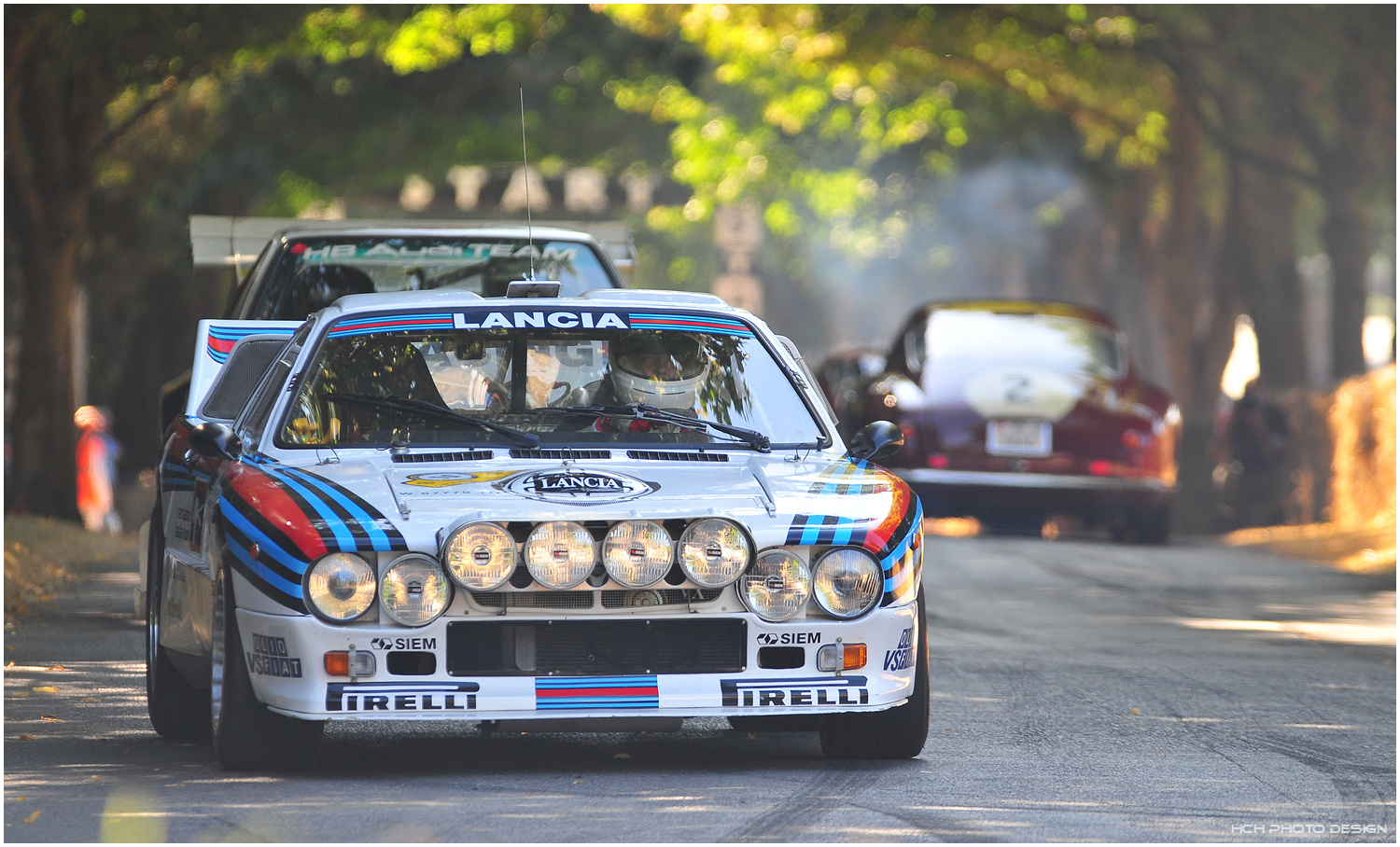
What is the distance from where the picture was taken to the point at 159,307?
1100 inches

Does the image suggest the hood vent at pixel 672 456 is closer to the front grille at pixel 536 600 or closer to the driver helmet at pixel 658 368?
the driver helmet at pixel 658 368

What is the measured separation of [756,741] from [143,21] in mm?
11337

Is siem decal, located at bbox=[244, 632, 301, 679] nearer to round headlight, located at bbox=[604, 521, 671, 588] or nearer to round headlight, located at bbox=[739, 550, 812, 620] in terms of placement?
round headlight, located at bbox=[604, 521, 671, 588]

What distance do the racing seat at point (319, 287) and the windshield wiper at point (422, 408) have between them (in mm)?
2983

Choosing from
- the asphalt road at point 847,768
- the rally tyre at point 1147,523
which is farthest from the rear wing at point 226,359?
the rally tyre at point 1147,523

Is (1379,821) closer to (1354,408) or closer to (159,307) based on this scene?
(1354,408)

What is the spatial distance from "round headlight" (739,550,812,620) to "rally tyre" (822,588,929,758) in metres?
0.52

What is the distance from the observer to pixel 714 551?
18.7 ft

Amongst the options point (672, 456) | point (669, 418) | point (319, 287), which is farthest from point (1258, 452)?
point (672, 456)

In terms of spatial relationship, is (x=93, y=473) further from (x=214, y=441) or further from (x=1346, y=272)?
(x=214, y=441)

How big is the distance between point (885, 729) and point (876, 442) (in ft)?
2.98

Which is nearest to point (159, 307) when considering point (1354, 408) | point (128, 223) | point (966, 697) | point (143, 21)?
point (128, 223)

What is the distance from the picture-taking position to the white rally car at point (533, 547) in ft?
18.3

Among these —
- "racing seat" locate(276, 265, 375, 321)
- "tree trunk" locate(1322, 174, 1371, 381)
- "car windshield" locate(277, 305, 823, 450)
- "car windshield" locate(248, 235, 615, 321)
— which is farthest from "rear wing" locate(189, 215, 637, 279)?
"tree trunk" locate(1322, 174, 1371, 381)
